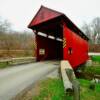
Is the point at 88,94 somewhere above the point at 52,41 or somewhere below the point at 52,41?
below

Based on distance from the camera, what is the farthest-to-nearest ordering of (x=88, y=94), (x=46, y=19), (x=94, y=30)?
(x=94, y=30), (x=46, y=19), (x=88, y=94)

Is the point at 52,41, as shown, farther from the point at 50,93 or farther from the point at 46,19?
the point at 50,93

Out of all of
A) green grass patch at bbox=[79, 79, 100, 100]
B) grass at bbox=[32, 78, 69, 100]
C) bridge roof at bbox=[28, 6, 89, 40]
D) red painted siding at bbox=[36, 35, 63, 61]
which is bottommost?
green grass patch at bbox=[79, 79, 100, 100]

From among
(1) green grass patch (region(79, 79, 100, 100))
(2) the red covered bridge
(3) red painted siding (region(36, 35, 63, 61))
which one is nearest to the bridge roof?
(2) the red covered bridge

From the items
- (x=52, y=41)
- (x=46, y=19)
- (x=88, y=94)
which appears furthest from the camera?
(x=52, y=41)

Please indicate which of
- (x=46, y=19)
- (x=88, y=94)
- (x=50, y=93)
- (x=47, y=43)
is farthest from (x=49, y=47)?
(x=50, y=93)

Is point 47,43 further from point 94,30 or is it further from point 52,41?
point 94,30

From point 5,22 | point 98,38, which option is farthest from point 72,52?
point 98,38

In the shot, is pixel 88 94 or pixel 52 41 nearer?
pixel 88 94

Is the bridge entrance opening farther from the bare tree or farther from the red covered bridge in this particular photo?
the bare tree

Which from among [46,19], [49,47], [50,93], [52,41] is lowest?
[50,93]

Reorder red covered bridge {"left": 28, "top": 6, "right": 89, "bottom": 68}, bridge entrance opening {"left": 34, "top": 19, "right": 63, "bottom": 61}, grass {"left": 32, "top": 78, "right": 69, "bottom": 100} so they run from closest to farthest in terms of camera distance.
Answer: grass {"left": 32, "top": 78, "right": 69, "bottom": 100}, red covered bridge {"left": 28, "top": 6, "right": 89, "bottom": 68}, bridge entrance opening {"left": 34, "top": 19, "right": 63, "bottom": 61}

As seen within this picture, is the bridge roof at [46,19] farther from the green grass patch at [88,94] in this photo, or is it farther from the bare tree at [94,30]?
Result: the bare tree at [94,30]

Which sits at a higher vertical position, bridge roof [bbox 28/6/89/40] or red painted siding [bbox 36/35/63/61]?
bridge roof [bbox 28/6/89/40]
